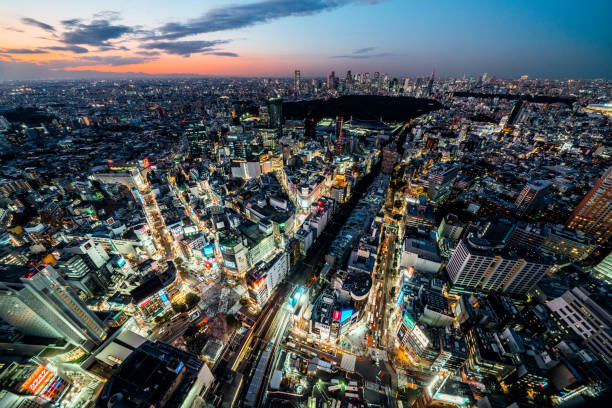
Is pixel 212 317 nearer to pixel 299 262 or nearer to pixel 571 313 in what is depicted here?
pixel 299 262

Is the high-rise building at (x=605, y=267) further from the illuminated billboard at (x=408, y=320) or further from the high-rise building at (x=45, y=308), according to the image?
the high-rise building at (x=45, y=308)

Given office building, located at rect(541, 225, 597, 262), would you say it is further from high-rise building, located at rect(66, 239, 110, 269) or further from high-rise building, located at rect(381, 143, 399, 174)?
high-rise building, located at rect(66, 239, 110, 269)

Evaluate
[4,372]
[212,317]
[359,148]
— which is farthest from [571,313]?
[359,148]

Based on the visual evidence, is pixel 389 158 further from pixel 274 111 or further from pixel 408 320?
pixel 274 111

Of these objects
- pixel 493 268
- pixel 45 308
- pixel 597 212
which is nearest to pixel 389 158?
pixel 597 212

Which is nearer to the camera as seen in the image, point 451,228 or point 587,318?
point 587,318

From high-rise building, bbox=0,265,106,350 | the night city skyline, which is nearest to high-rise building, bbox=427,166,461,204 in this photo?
the night city skyline

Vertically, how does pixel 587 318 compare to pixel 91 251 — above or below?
below

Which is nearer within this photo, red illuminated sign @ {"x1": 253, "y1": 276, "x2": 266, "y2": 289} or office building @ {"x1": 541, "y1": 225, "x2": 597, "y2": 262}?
red illuminated sign @ {"x1": 253, "y1": 276, "x2": 266, "y2": 289}
